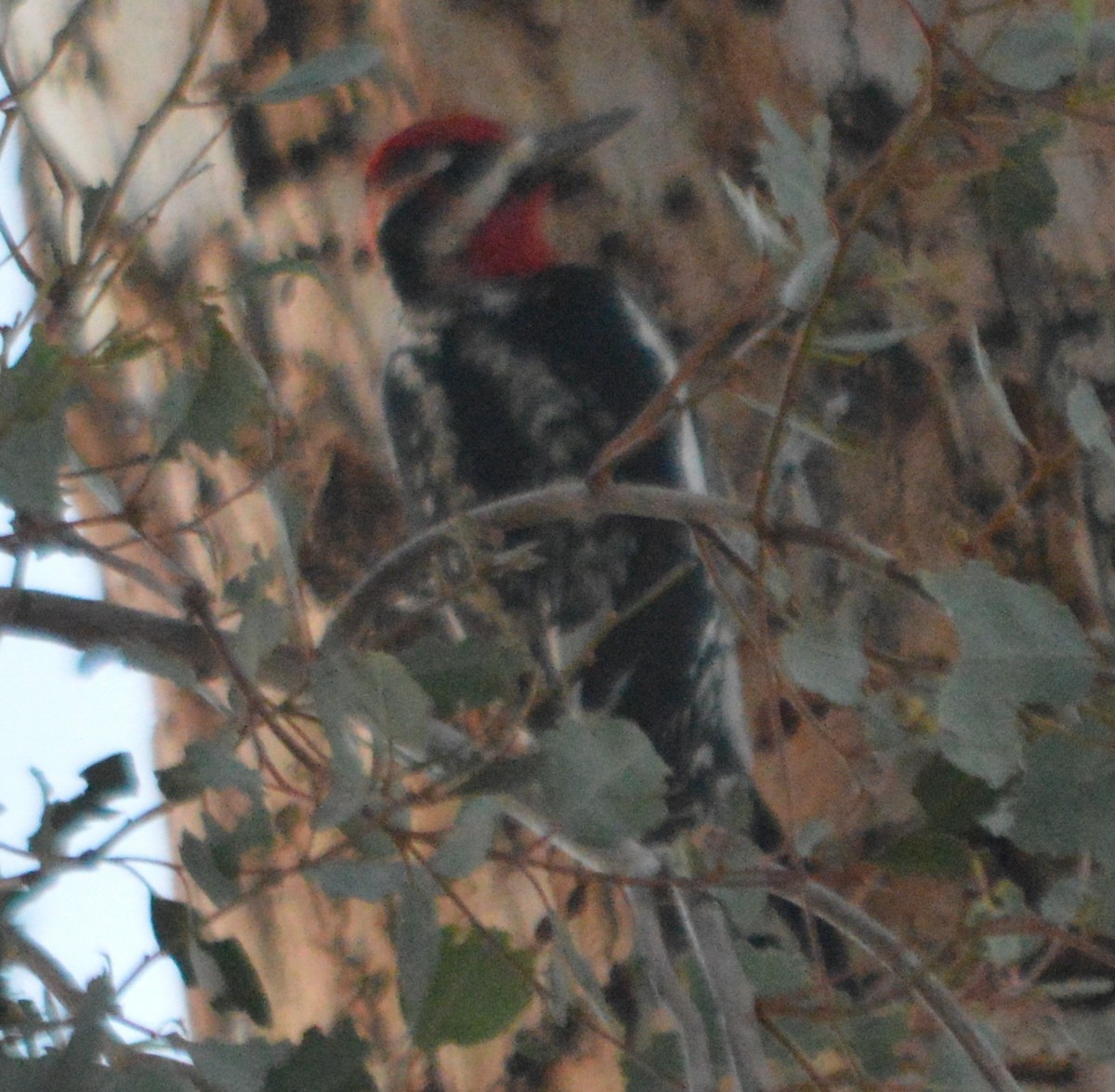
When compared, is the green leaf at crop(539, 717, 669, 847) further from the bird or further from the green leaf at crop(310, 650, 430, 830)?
the bird

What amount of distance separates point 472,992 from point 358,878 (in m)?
0.16

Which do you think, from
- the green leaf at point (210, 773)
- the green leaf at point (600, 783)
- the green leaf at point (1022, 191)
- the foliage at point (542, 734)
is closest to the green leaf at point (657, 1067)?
the foliage at point (542, 734)

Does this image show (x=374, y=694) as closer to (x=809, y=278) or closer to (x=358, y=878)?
(x=358, y=878)

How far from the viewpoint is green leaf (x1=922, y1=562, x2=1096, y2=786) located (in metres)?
0.53

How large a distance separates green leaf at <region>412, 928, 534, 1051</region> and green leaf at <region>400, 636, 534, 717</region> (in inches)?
5.0

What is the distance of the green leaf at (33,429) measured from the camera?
610 millimetres

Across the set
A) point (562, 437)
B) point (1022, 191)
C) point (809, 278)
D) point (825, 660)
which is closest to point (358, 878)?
point (825, 660)

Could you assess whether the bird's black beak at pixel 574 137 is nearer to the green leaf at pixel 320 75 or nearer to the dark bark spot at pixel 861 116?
the dark bark spot at pixel 861 116

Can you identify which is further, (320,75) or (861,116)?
(861,116)

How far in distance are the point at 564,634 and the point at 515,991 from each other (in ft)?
2.22

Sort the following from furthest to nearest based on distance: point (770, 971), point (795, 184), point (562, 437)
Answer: point (562, 437) → point (770, 971) → point (795, 184)

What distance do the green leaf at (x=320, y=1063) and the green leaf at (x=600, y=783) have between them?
5.8 inches

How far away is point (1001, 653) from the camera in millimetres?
528

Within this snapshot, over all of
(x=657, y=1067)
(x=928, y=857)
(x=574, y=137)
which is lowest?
(x=657, y=1067)
